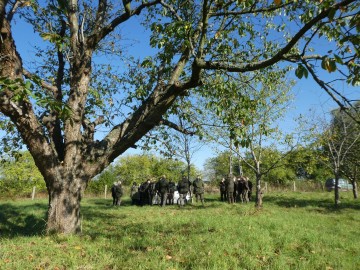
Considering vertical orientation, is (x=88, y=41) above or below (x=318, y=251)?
above

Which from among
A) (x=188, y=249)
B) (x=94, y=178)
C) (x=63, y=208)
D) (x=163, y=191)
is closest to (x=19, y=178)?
(x=94, y=178)

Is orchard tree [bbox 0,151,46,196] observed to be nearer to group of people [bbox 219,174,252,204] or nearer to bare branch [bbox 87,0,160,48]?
group of people [bbox 219,174,252,204]

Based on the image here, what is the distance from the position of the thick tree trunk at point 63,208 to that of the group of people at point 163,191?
1160cm

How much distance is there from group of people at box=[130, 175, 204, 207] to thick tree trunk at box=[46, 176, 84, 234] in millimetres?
11599

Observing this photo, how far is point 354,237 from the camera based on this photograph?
938 centimetres

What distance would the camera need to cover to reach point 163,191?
1959 cm

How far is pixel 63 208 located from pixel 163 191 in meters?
12.1

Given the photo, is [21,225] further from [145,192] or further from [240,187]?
[240,187]

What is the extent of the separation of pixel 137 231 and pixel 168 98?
3765 millimetres

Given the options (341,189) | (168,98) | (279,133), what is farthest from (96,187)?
(168,98)

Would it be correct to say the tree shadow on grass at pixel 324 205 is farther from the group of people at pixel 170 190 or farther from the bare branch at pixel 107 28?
the bare branch at pixel 107 28

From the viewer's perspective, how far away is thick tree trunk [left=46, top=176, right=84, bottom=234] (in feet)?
25.2

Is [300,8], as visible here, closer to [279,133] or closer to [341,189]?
[279,133]

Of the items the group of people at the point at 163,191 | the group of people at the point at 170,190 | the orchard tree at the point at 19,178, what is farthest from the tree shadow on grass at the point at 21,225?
the orchard tree at the point at 19,178
